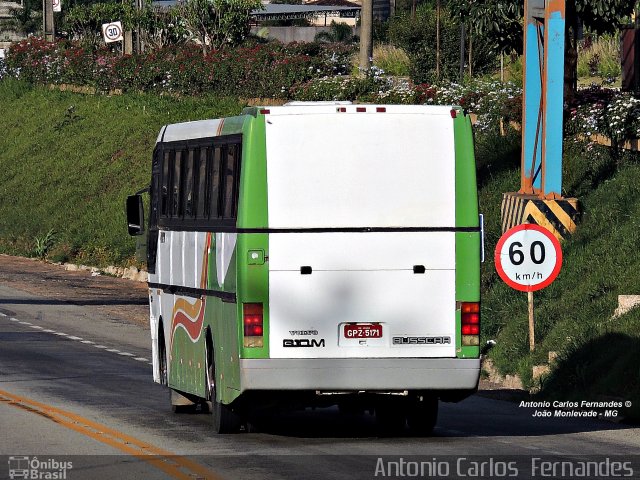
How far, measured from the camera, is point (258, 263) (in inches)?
548

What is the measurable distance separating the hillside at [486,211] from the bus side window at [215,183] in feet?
17.4

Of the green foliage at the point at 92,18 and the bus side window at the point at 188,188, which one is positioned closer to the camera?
the bus side window at the point at 188,188

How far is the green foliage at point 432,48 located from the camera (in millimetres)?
47062

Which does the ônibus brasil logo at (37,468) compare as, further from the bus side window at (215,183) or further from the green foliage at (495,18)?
the green foliage at (495,18)

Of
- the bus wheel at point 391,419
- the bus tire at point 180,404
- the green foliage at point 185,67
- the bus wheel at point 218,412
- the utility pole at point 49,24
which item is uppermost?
the utility pole at point 49,24

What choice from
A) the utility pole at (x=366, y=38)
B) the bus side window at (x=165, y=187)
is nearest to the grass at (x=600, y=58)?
the utility pole at (x=366, y=38)

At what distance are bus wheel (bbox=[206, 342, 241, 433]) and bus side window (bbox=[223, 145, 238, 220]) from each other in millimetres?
1662

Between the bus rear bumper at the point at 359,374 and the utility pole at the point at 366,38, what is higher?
the utility pole at the point at 366,38

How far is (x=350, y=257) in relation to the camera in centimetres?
1406

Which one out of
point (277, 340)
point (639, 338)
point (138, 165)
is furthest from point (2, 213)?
point (277, 340)

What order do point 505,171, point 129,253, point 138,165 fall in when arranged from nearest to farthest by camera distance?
point 505,171 < point 129,253 < point 138,165

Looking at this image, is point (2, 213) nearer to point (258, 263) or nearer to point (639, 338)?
point (639, 338)

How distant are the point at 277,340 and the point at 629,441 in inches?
141

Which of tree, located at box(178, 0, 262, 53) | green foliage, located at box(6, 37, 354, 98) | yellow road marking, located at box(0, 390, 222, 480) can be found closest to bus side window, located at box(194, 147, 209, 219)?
yellow road marking, located at box(0, 390, 222, 480)
